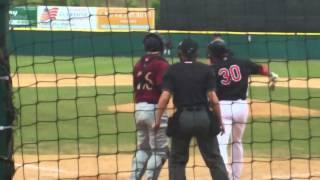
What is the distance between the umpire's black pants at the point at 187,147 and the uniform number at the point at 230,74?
1.13m

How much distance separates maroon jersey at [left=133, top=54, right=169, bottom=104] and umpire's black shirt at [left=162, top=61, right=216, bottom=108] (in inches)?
24.8

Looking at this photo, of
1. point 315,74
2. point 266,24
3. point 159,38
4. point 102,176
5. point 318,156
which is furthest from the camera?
point 266,24

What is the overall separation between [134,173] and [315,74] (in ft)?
59.5

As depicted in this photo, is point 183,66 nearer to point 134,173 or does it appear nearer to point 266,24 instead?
point 134,173

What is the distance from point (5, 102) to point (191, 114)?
8.60 feet

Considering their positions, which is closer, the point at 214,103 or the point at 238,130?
the point at 214,103

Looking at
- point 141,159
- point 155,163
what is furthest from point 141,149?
point 155,163

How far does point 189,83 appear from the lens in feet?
21.0

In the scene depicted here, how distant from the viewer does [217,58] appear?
7.54 meters

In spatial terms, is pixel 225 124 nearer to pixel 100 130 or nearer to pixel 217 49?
pixel 217 49

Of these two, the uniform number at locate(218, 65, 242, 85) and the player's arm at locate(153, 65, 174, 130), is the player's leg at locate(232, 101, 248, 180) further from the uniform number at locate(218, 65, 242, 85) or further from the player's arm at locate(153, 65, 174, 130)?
the player's arm at locate(153, 65, 174, 130)

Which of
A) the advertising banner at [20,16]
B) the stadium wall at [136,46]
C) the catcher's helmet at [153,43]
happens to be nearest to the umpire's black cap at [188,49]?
the catcher's helmet at [153,43]

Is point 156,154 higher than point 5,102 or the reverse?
the reverse

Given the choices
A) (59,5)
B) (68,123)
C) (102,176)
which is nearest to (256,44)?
(59,5)
